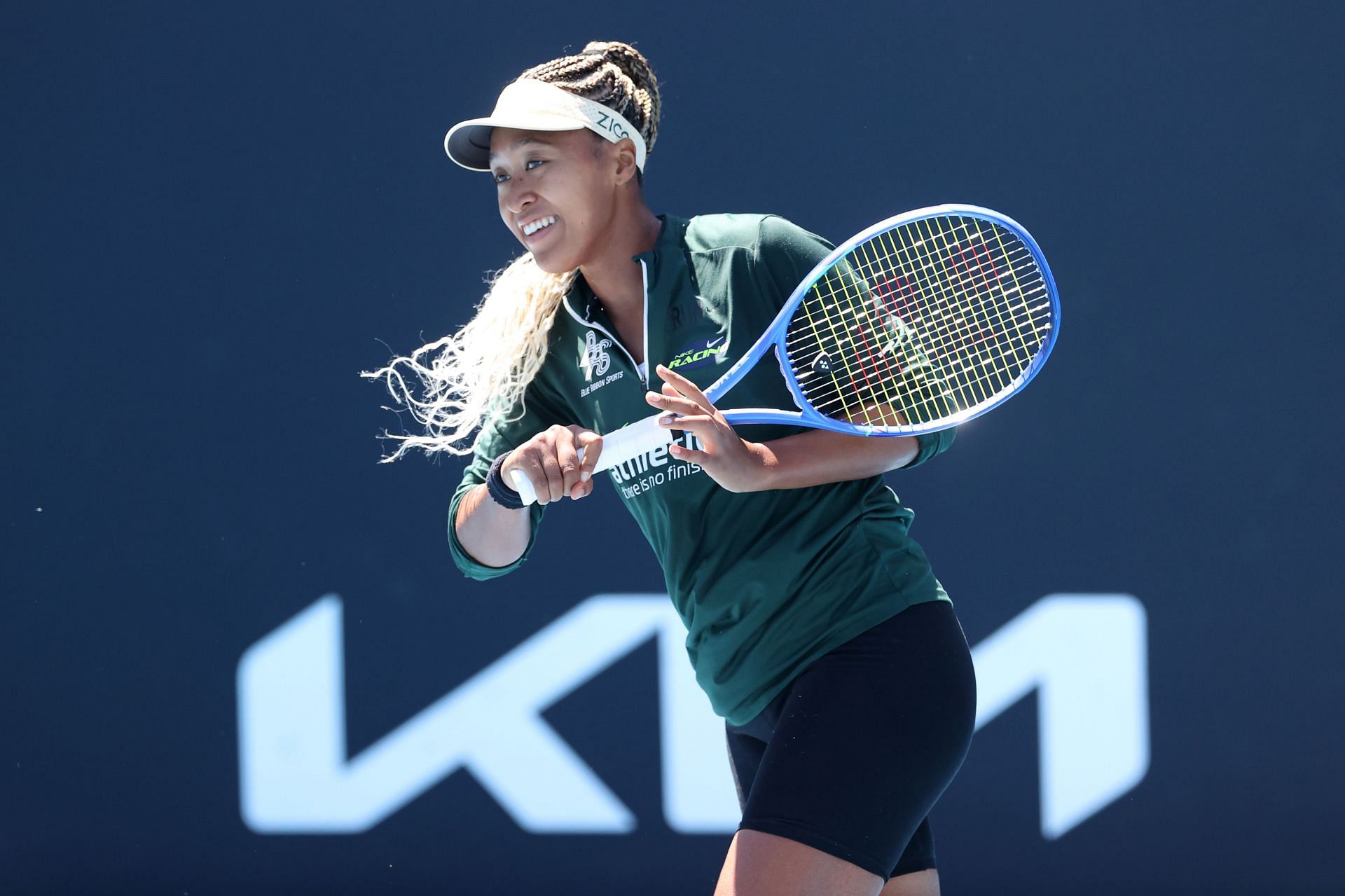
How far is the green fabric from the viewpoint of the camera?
78.6 inches

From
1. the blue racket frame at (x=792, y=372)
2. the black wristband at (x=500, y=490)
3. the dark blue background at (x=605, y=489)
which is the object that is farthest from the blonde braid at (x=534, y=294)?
the dark blue background at (x=605, y=489)

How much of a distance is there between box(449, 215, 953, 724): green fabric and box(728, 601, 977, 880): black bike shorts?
4 cm

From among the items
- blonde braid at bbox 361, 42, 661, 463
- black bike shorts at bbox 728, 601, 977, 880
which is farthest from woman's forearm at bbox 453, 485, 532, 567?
black bike shorts at bbox 728, 601, 977, 880

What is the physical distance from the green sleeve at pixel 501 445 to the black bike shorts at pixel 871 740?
486 mm

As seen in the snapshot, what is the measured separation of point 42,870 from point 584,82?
2.61 metres

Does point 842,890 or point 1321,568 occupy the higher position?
point 842,890

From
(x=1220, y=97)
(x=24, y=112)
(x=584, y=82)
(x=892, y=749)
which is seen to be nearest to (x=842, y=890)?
(x=892, y=749)

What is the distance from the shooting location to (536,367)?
7.23 ft

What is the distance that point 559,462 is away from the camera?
1.92 metres

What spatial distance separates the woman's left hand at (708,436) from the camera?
1840 mm

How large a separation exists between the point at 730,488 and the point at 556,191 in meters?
0.50

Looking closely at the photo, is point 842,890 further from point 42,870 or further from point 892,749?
point 42,870

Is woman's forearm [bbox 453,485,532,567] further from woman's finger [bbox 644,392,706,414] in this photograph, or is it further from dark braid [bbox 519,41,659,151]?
dark braid [bbox 519,41,659,151]

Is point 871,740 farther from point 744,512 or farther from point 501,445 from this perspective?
point 501,445
